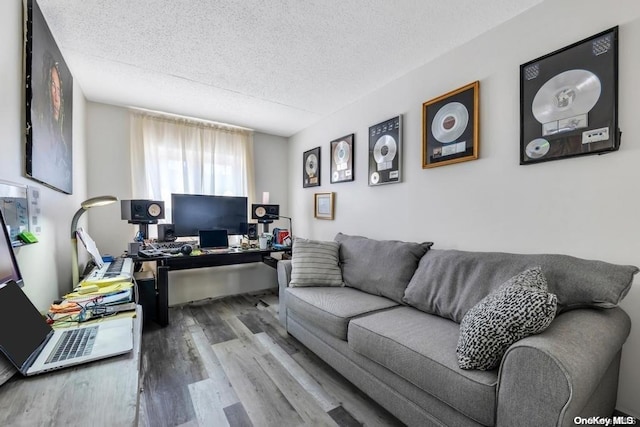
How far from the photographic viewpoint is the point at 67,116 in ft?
6.63

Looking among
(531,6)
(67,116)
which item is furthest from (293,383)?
(531,6)

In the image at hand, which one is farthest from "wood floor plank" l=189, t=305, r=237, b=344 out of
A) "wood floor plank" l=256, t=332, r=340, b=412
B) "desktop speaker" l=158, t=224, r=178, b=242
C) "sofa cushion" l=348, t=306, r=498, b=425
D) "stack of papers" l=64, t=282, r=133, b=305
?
"sofa cushion" l=348, t=306, r=498, b=425

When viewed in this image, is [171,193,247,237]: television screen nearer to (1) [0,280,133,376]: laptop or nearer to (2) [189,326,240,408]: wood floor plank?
(2) [189,326,240,408]: wood floor plank

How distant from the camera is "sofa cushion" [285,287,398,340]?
1745mm

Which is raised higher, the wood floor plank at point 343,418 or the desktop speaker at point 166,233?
the desktop speaker at point 166,233

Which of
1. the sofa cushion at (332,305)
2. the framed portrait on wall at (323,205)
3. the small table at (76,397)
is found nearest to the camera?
the small table at (76,397)

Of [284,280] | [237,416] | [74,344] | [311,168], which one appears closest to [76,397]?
[74,344]

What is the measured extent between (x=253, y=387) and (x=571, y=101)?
2485 millimetres

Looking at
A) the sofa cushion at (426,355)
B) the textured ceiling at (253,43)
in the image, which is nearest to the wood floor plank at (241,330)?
the sofa cushion at (426,355)

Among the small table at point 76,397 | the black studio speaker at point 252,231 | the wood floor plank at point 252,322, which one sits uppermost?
the black studio speaker at point 252,231

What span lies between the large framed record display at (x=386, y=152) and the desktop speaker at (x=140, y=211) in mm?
2241

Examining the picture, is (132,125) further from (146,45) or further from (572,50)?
(572,50)

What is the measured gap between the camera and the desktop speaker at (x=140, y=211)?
2719mm

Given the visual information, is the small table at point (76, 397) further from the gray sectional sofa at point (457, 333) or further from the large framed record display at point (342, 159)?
the large framed record display at point (342, 159)
